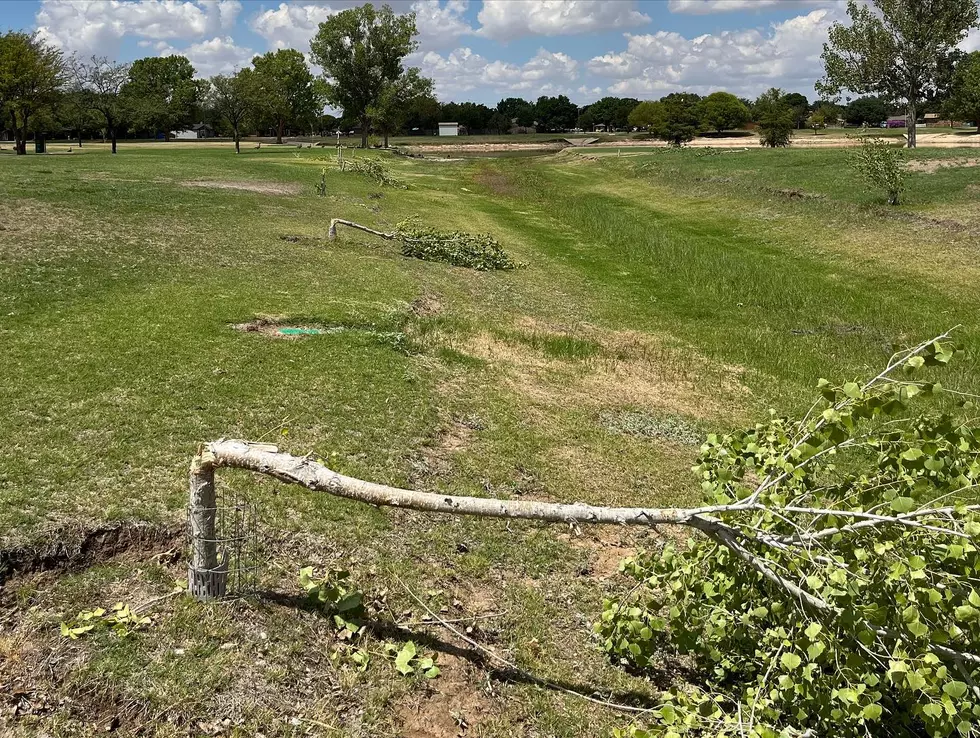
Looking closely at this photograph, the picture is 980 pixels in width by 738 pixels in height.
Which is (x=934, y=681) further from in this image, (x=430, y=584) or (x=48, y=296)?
(x=48, y=296)

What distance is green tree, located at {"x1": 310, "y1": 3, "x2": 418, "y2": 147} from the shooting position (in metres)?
75.9

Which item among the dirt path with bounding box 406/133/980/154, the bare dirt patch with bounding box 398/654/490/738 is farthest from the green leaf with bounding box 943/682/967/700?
the dirt path with bounding box 406/133/980/154

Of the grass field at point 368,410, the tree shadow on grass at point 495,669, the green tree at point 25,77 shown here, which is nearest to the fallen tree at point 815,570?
the tree shadow on grass at point 495,669

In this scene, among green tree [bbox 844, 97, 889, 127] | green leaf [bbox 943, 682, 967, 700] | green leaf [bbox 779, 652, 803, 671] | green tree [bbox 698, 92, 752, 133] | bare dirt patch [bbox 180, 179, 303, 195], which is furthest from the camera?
green tree [bbox 844, 97, 889, 127]

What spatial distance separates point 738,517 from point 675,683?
1422mm

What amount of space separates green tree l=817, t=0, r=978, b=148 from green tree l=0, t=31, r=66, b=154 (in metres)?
55.3

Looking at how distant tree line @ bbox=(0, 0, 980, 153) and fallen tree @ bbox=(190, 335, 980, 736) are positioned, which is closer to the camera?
fallen tree @ bbox=(190, 335, 980, 736)

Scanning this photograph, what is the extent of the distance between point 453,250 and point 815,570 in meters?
17.2

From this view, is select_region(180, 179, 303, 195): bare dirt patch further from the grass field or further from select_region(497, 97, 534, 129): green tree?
select_region(497, 97, 534, 129): green tree

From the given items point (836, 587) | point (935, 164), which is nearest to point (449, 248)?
point (836, 587)

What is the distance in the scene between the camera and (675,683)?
5293mm

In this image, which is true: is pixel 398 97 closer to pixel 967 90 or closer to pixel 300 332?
pixel 967 90

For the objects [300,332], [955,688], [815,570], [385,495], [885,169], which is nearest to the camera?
[955,688]

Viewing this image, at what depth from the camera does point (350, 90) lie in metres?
78.2
